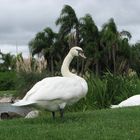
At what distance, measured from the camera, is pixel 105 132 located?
7945 millimetres

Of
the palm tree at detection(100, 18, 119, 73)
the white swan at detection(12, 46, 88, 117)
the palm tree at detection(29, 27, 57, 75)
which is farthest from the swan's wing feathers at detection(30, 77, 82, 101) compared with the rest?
the palm tree at detection(29, 27, 57, 75)

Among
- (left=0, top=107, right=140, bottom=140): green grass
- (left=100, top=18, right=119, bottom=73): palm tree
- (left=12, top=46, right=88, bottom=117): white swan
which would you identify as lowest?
(left=0, top=107, right=140, bottom=140): green grass

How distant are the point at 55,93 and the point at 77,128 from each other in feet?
3.09

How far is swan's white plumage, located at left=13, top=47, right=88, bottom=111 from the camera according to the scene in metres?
8.83

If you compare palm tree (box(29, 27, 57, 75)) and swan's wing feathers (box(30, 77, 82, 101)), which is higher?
palm tree (box(29, 27, 57, 75))

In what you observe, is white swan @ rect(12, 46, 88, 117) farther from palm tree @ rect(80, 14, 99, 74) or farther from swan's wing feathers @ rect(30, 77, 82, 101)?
palm tree @ rect(80, 14, 99, 74)

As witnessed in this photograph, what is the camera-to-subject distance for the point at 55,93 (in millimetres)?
8961

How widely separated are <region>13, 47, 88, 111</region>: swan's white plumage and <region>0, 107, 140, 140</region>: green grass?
0.38 metres

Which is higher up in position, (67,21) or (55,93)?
(67,21)

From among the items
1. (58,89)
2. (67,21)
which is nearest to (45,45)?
(67,21)

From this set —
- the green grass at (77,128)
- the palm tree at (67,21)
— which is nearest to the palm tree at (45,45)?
the palm tree at (67,21)

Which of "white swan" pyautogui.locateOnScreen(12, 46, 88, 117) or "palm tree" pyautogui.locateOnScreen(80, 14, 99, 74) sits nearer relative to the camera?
"white swan" pyautogui.locateOnScreen(12, 46, 88, 117)

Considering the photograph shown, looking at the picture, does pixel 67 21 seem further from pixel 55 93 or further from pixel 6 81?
pixel 55 93

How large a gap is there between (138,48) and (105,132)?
6140 cm
